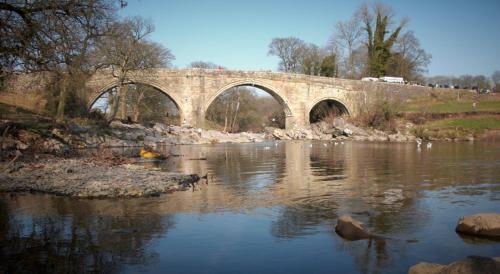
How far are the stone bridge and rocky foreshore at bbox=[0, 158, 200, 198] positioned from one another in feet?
84.4

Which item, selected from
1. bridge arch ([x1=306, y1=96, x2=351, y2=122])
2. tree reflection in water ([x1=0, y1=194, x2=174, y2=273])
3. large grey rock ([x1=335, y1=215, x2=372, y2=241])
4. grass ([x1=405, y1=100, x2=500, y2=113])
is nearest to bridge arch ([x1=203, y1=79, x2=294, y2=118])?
bridge arch ([x1=306, y1=96, x2=351, y2=122])

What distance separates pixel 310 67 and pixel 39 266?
173 ft

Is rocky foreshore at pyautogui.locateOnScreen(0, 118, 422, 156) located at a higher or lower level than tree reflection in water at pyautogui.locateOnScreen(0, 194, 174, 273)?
higher

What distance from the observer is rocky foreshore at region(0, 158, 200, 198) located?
33.5 feet

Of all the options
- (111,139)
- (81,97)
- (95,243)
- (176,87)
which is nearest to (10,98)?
(81,97)

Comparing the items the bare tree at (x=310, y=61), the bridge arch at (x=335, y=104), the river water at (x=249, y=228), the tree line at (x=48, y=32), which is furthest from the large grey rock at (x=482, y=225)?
the bare tree at (x=310, y=61)

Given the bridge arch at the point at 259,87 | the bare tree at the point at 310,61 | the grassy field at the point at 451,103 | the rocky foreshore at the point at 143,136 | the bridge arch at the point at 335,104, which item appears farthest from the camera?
the bare tree at the point at 310,61

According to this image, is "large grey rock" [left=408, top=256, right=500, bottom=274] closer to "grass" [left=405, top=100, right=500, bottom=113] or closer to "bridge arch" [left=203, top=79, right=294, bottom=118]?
"bridge arch" [left=203, top=79, right=294, bottom=118]

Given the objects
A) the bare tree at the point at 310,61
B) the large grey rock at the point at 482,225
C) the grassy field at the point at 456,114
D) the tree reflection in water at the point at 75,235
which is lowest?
the tree reflection in water at the point at 75,235

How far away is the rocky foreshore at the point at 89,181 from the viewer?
1021 centimetres

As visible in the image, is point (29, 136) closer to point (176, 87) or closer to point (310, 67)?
point (176, 87)

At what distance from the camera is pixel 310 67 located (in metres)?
55.8

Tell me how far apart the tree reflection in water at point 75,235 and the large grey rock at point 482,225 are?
16.4ft

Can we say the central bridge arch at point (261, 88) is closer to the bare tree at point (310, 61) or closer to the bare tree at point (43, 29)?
the bare tree at point (310, 61)
